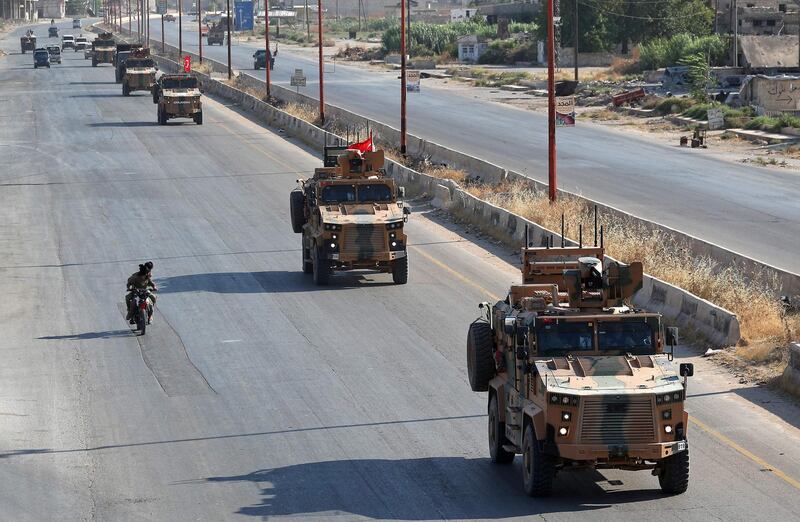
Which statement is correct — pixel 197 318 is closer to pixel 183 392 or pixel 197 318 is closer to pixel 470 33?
pixel 183 392

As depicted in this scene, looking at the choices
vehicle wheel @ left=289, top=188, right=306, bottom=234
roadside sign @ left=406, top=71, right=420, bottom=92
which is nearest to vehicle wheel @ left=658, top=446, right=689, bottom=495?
vehicle wheel @ left=289, top=188, right=306, bottom=234

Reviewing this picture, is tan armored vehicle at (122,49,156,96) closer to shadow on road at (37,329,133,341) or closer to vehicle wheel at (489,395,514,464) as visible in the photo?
shadow on road at (37,329,133,341)

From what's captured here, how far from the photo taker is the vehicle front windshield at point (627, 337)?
1396 centimetres

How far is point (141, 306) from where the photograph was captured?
23219 mm

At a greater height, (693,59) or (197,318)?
(693,59)

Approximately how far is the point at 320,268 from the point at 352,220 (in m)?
1.15

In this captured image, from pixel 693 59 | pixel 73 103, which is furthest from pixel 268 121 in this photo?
pixel 693 59

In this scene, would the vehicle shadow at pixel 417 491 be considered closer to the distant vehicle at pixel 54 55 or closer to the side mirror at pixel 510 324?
the side mirror at pixel 510 324

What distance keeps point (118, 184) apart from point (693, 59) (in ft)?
142

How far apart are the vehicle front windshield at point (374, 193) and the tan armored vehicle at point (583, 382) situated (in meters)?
12.4

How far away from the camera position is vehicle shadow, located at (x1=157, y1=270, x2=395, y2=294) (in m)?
27.2

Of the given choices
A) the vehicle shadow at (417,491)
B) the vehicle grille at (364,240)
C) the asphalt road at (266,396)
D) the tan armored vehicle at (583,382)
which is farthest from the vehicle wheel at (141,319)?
the tan armored vehicle at (583,382)

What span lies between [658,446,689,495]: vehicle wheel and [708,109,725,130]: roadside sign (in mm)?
47962

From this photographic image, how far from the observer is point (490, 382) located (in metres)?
15.4
